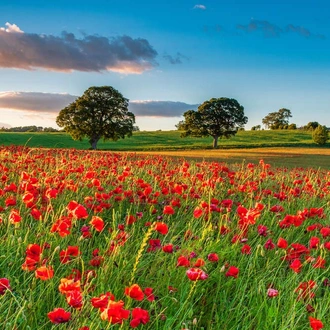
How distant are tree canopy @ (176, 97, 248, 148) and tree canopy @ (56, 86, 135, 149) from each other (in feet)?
36.6

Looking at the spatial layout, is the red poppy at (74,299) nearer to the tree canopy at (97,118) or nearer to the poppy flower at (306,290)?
the poppy flower at (306,290)

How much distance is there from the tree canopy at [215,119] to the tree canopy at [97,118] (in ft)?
36.6

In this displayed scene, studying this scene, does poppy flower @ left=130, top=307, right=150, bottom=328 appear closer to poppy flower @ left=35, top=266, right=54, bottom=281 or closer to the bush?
poppy flower @ left=35, top=266, right=54, bottom=281

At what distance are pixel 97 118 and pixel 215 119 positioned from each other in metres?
17.9

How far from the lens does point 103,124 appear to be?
46.2m

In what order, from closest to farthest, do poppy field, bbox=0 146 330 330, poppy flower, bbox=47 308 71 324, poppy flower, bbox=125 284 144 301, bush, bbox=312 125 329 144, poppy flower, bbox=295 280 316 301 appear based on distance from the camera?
poppy flower, bbox=47 308 71 324, poppy flower, bbox=125 284 144 301, poppy field, bbox=0 146 330 330, poppy flower, bbox=295 280 316 301, bush, bbox=312 125 329 144

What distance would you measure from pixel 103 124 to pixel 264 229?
1726 inches

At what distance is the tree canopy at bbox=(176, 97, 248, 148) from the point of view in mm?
55531

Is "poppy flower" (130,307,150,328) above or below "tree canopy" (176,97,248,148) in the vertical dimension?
below

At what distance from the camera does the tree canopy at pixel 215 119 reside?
182 feet

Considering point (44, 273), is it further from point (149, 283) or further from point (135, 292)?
point (149, 283)

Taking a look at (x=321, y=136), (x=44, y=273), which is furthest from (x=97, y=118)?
(x=44, y=273)

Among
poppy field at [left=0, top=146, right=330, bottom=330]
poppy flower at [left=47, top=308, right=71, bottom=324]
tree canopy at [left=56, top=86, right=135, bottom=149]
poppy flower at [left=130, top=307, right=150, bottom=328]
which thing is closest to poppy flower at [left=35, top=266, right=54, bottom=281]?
poppy field at [left=0, top=146, right=330, bottom=330]

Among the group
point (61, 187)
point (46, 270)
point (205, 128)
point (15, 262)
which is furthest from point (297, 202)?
point (205, 128)
